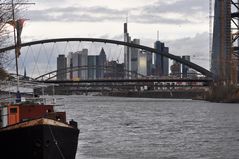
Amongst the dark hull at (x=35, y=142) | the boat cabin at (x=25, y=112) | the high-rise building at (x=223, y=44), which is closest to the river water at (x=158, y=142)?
the boat cabin at (x=25, y=112)

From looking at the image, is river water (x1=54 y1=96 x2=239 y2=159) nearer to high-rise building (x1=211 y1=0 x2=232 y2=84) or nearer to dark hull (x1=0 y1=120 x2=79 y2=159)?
dark hull (x1=0 y1=120 x2=79 y2=159)

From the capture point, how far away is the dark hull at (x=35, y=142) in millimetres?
28375

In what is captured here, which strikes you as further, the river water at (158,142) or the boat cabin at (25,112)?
the river water at (158,142)

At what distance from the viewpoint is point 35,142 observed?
28547mm

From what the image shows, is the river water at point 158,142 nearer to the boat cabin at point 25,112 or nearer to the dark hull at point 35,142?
the boat cabin at point 25,112

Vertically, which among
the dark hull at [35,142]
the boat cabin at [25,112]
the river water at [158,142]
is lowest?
the river water at [158,142]

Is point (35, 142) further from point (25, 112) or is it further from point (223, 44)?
point (223, 44)

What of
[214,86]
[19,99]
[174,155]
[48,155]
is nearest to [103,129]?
[174,155]

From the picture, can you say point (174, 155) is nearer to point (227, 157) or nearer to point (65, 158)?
point (227, 157)

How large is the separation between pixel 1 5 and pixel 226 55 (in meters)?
159

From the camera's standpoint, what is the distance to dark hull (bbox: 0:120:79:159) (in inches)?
1117

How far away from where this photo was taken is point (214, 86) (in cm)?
16700

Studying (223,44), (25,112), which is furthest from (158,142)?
(223,44)

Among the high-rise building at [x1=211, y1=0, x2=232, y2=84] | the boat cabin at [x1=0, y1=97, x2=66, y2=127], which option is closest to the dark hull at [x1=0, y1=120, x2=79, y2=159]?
the boat cabin at [x1=0, y1=97, x2=66, y2=127]
